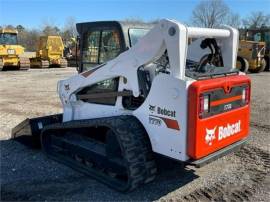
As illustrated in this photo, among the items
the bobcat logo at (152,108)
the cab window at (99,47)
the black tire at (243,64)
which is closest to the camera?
the bobcat logo at (152,108)

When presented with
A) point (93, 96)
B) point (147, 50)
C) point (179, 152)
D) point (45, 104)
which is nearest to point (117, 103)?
point (93, 96)

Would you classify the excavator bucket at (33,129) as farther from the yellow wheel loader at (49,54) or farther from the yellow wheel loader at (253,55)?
the yellow wheel loader at (49,54)

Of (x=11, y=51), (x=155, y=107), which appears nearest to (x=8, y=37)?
(x=11, y=51)

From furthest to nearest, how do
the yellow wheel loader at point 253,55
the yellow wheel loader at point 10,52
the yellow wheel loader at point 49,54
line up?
the yellow wheel loader at point 49,54 → the yellow wheel loader at point 10,52 → the yellow wheel loader at point 253,55

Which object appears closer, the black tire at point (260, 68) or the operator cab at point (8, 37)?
the black tire at point (260, 68)

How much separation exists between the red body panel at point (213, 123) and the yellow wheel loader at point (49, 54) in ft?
69.3

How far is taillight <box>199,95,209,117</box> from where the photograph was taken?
4176mm

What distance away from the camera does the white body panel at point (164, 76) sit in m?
4.16

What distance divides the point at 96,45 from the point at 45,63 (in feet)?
65.6

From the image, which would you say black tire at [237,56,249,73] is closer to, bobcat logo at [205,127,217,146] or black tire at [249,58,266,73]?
black tire at [249,58,266,73]

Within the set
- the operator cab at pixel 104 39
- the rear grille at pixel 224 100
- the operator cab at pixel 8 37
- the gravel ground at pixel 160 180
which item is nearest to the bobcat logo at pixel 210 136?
the rear grille at pixel 224 100

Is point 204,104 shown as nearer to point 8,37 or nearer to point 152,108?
point 152,108

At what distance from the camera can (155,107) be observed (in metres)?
4.41

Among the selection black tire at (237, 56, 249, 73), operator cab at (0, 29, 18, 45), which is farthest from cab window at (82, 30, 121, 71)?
operator cab at (0, 29, 18, 45)
